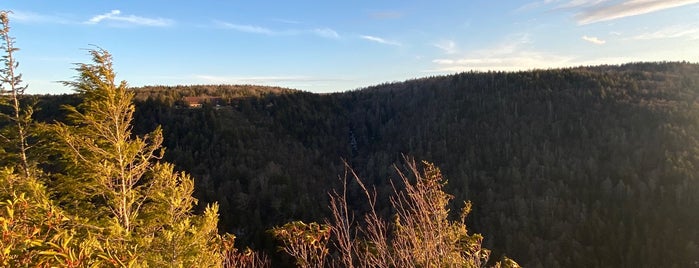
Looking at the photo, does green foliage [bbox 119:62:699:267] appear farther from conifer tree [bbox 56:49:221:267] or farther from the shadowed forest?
conifer tree [bbox 56:49:221:267]

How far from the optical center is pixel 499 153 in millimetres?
73938

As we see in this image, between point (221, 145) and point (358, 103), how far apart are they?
4141cm

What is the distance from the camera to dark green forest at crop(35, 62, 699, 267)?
54.8m

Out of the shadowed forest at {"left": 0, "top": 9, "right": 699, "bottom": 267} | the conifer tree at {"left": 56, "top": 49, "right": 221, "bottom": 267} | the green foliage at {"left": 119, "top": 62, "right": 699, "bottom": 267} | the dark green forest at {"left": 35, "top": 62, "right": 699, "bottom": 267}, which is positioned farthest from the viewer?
the green foliage at {"left": 119, "top": 62, "right": 699, "bottom": 267}

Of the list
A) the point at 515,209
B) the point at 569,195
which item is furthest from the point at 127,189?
the point at 569,195

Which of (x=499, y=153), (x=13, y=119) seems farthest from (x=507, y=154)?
(x=13, y=119)

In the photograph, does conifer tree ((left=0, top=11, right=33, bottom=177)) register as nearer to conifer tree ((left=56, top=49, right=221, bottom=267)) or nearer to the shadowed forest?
conifer tree ((left=56, top=49, right=221, bottom=267))

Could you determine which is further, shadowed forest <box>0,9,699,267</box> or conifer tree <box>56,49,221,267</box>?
shadowed forest <box>0,9,699,267</box>

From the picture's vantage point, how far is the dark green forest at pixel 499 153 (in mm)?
54750

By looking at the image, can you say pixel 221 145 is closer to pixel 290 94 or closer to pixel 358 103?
pixel 290 94

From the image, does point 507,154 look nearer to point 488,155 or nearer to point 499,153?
point 499,153

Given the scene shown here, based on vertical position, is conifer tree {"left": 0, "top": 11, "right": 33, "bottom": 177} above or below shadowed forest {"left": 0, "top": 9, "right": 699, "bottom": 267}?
above

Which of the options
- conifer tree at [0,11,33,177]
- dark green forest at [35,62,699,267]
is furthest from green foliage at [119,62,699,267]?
conifer tree at [0,11,33,177]

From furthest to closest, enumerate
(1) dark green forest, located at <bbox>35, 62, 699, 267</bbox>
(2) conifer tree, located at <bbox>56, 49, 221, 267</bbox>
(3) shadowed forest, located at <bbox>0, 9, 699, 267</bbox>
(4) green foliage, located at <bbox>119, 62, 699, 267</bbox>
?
1. (4) green foliage, located at <bbox>119, 62, 699, 267</bbox>
2. (1) dark green forest, located at <bbox>35, 62, 699, 267</bbox>
3. (3) shadowed forest, located at <bbox>0, 9, 699, 267</bbox>
4. (2) conifer tree, located at <bbox>56, 49, 221, 267</bbox>
